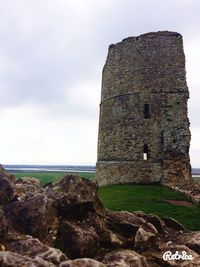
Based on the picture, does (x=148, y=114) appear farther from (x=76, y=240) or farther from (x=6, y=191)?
(x=76, y=240)

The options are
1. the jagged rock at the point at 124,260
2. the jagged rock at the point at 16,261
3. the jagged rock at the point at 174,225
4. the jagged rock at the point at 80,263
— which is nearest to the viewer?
the jagged rock at the point at 16,261

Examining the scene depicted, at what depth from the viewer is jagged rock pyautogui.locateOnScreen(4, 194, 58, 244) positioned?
8109 millimetres

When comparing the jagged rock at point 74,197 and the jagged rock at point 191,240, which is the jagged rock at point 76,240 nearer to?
the jagged rock at point 74,197

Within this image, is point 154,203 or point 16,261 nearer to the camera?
point 16,261

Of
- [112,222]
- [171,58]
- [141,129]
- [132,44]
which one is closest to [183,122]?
[141,129]

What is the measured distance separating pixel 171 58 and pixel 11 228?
22.4 metres

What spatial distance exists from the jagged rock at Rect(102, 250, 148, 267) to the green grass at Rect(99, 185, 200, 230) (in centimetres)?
564

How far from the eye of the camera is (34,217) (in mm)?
8242

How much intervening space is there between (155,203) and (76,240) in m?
11.0

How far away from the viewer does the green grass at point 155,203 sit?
1505 centimetres

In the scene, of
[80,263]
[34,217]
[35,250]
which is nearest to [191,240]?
[34,217]

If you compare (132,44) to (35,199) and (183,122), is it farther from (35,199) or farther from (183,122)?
(35,199)

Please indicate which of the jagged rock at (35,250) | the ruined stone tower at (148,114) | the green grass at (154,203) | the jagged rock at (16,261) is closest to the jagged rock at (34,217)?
the jagged rock at (35,250)

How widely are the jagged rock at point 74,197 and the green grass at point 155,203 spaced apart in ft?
15.2
